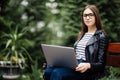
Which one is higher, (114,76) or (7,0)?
(7,0)

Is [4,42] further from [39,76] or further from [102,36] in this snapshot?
[102,36]

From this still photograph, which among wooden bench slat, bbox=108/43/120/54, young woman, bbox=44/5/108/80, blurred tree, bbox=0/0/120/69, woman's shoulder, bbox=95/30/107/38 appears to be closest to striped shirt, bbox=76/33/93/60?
young woman, bbox=44/5/108/80

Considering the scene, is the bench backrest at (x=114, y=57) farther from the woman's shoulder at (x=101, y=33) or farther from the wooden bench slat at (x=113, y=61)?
the woman's shoulder at (x=101, y=33)

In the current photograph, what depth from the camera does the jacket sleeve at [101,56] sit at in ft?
11.7

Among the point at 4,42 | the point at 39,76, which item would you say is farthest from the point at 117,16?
the point at 4,42

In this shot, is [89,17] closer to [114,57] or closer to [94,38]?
[94,38]

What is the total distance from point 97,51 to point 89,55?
Answer: 0.11 m

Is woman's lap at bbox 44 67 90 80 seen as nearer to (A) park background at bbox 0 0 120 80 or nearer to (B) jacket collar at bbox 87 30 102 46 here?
(B) jacket collar at bbox 87 30 102 46

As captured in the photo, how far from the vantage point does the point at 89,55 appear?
146 inches

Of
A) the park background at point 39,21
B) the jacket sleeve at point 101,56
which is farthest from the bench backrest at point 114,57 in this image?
the park background at point 39,21

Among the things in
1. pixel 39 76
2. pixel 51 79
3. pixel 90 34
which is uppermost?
pixel 90 34

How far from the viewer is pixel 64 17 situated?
23.2 ft

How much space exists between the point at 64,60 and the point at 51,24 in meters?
4.94

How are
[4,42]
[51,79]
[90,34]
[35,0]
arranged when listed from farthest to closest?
1. [35,0]
2. [4,42]
3. [90,34]
4. [51,79]
